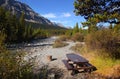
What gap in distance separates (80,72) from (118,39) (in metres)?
5.10

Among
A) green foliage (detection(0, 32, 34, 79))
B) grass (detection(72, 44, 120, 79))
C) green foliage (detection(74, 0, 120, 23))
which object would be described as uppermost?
green foliage (detection(74, 0, 120, 23))

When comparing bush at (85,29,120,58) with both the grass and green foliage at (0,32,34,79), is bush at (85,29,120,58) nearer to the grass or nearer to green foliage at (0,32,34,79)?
the grass

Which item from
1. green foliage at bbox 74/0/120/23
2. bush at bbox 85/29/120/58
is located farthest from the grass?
green foliage at bbox 74/0/120/23

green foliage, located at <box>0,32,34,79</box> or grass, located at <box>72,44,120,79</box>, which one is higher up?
green foliage, located at <box>0,32,34,79</box>

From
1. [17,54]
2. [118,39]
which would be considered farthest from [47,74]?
[118,39]

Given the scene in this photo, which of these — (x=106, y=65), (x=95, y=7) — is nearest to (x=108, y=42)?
(x=106, y=65)

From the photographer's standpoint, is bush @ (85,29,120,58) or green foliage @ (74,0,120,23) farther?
bush @ (85,29,120,58)

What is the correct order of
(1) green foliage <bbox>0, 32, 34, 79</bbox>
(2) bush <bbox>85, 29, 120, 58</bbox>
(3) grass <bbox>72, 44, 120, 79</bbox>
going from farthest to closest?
(2) bush <bbox>85, 29, 120, 58</bbox> < (3) grass <bbox>72, 44, 120, 79</bbox> < (1) green foliage <bbox>0, 32, 34, 79</bbox>

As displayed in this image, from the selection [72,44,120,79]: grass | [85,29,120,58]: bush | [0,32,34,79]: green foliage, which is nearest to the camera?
[0,32,34,79]: green foliage

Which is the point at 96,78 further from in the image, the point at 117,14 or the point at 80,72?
the point at 117,14

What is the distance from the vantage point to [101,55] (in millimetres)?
16906

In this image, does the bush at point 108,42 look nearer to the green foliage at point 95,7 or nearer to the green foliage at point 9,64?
the green foliage at point 95,7

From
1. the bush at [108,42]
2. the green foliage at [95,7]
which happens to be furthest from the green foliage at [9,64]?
the bush at [108,42]

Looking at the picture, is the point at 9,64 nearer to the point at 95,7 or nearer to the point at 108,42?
the point at 95,7
